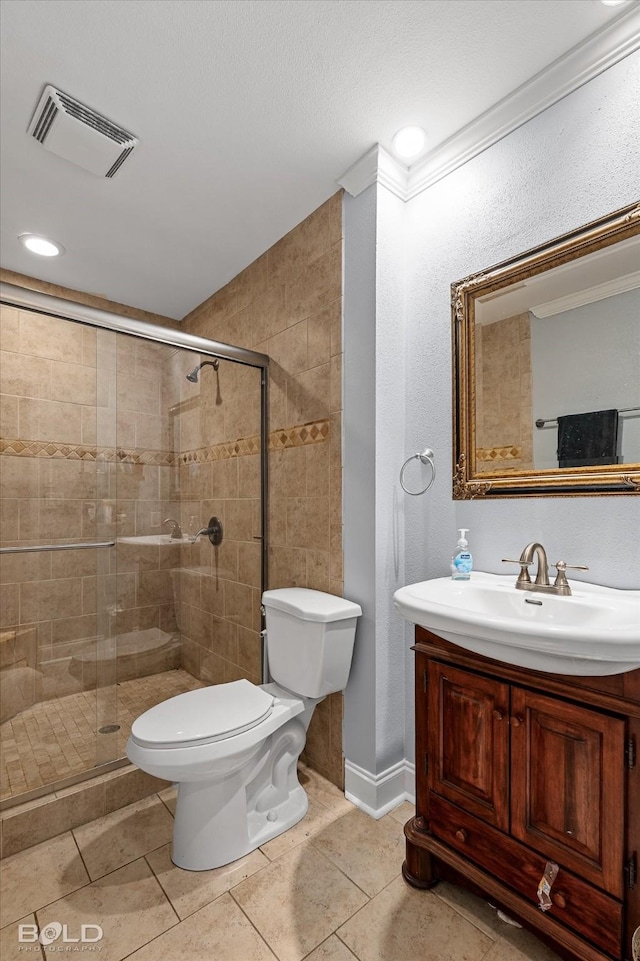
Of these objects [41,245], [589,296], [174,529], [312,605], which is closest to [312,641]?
[312,605]

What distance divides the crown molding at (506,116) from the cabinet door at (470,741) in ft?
5.62

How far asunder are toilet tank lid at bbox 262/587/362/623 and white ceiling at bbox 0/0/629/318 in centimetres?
165

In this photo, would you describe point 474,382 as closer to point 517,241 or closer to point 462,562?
point 517,241

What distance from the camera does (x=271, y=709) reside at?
1.61 metres

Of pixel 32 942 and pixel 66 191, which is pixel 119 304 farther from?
pixel 32 942

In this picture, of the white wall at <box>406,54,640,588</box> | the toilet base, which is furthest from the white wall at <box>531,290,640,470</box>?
the toilet base

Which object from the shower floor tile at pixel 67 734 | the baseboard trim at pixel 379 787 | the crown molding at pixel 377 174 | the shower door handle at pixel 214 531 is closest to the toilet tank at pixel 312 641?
the baseboard trim at pixel 379 787

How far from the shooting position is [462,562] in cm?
151

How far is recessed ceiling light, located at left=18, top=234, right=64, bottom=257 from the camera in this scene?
88.2 inches

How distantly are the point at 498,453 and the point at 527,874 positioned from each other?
112 cm

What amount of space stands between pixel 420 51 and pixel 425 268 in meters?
0.62

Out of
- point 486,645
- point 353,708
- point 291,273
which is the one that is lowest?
point 353,708

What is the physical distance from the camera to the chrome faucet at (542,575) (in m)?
1.24

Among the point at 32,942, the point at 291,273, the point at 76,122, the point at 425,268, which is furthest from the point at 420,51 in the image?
the point at 32,942
